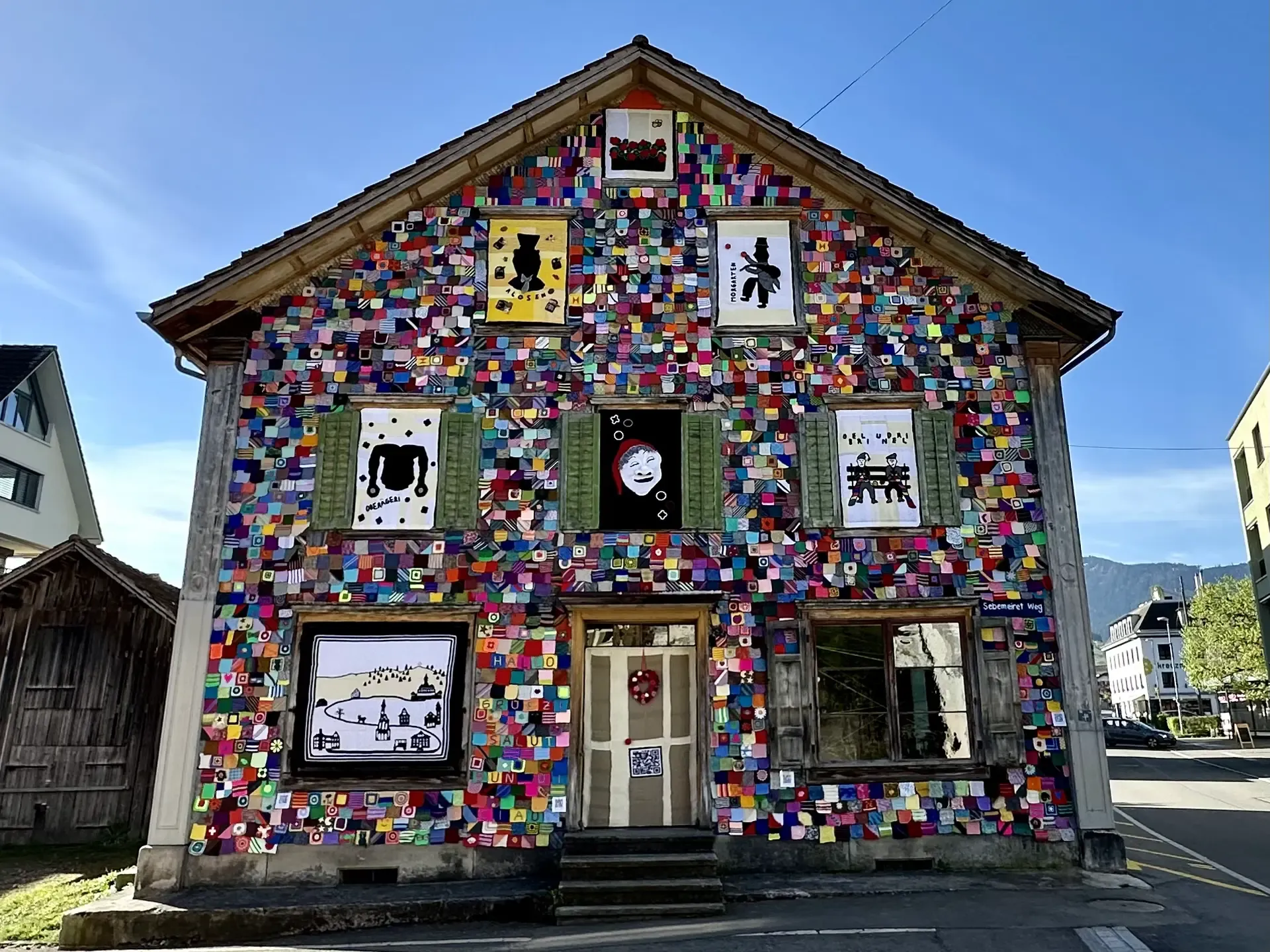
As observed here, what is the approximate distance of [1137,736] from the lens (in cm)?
4206

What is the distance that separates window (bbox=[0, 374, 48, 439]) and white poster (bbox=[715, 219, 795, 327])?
25392 mm

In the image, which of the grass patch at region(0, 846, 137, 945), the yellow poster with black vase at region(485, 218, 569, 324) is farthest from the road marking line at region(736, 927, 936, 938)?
the yellow poster with black vase at region(485, 218, 569, 324)

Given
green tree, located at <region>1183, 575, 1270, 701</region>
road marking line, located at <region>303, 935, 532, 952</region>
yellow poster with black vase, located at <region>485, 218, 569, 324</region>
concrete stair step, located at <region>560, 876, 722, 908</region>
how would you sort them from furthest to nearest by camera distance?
1. green tree, located at <region>1183, 575, 1270, 701</region>
2. yellow poster with black vase, located at <region>485, 218, 569, 324</region>
3. concrete stair step, located at <region>560, 876, 722, 908</region>
4. road marking line, located at <region>303, 935, 532, 952</region>

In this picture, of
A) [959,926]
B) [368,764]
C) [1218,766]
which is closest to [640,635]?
[368,764]

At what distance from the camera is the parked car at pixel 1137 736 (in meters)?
41.7

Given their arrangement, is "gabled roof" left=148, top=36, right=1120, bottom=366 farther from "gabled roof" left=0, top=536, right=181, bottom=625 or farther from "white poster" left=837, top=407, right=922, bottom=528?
"gabled roof" left=0, top=536, right=181, bottom=625

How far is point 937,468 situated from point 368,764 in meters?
7.72

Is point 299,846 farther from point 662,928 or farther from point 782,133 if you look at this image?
point 782,133

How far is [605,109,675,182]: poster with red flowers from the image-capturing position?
39.5 feet

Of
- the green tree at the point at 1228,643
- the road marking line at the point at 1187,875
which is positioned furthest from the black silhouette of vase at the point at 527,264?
the green tree at the point at 1228,643

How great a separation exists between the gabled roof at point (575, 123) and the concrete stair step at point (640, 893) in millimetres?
7879

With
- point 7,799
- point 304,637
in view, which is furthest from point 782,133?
point 7,799

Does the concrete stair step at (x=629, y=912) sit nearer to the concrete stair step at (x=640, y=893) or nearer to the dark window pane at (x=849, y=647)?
the concrete stair step at (x=640, y=893)

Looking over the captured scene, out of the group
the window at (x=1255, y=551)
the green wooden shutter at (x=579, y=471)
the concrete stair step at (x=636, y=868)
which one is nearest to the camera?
the concrete stair step at (x=636, y=868)
